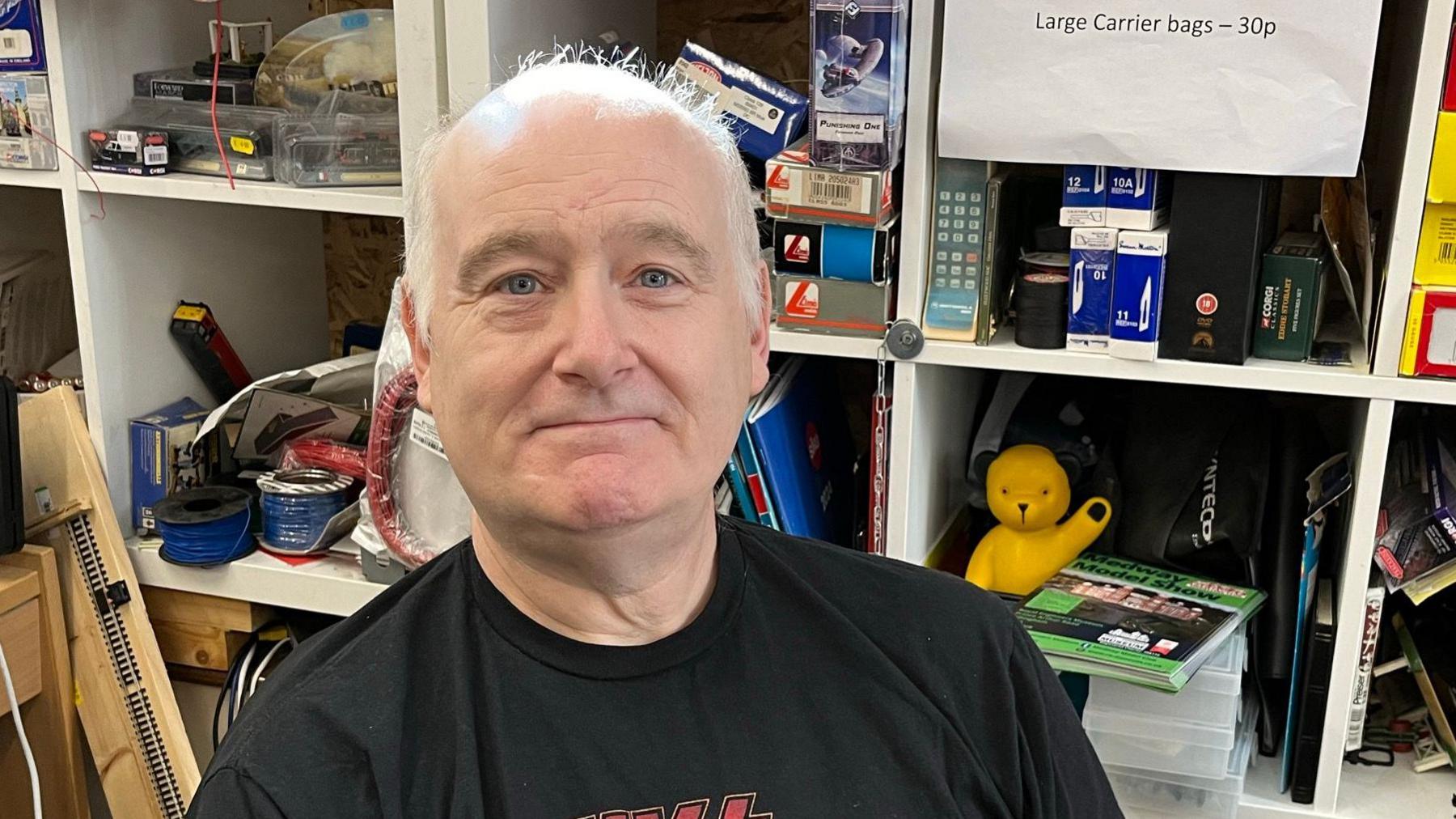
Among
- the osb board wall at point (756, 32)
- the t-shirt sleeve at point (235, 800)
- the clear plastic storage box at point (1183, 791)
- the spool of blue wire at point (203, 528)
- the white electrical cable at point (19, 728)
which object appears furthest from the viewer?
the osb board wall at point (756, 32)

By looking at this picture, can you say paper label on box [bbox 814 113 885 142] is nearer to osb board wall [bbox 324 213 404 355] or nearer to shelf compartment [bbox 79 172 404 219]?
shelf compartment [bbox 79 172 404 219]

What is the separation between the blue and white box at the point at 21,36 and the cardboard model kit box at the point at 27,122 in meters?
0.01

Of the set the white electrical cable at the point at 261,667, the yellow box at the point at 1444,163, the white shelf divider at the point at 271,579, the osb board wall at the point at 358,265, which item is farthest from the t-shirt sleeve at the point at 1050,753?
the osb board wall at the point at 358,265

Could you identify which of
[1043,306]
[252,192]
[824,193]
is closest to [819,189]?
[824,193]

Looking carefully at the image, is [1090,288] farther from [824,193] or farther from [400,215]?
[400,215]

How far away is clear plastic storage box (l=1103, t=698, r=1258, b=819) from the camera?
139cm

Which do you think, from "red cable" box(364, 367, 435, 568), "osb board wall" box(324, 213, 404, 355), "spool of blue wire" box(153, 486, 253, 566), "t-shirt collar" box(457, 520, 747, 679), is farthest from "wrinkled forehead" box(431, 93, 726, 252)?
"osb board wall" box(324, 213, 404, 355)

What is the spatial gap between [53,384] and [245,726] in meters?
1.09

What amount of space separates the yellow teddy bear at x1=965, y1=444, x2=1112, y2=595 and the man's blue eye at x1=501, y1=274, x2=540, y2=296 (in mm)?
764

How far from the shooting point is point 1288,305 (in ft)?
4.29

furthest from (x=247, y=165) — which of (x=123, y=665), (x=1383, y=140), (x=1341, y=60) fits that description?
(x=1383, y=140)

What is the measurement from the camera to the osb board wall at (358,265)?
195 centimetres

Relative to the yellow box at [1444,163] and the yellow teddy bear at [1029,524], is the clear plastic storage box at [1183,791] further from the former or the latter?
the yellow box at [1444,163]

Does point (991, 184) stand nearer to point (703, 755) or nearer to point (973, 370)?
point (973, 370)
